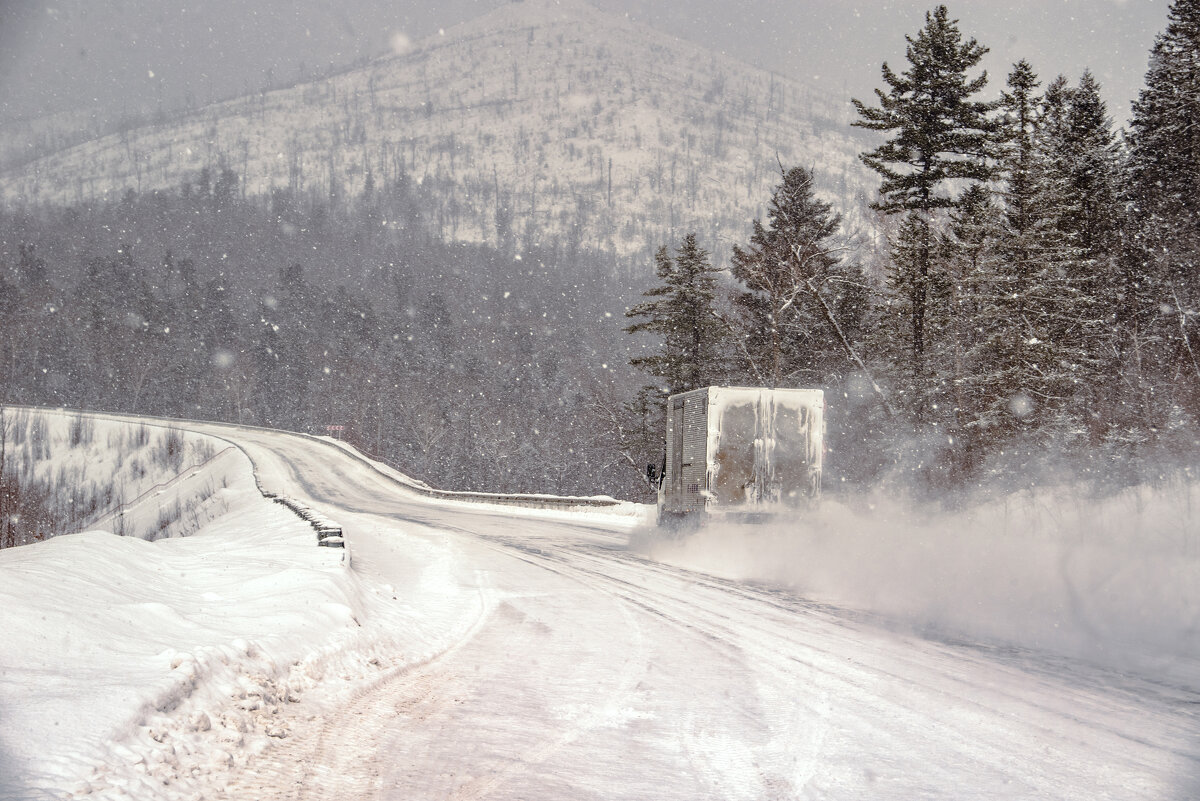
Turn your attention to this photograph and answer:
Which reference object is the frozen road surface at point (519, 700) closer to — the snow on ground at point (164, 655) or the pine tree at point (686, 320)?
the snow on ground at point (164, 655)

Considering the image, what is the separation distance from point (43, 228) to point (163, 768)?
8723 inches

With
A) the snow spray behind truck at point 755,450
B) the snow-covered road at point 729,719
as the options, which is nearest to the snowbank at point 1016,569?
the snow spray behind truck at point 755,450

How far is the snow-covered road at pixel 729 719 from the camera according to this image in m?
4.26

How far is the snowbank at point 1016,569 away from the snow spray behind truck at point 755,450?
0.49 meters

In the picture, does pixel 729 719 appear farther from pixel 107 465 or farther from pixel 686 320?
pixel 107 465

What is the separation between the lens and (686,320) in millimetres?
43094

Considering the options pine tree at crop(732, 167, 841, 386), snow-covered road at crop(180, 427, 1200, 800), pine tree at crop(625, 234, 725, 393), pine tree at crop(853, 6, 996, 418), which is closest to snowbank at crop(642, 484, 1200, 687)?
snow-covered road at crop(180, 427, 1200, 800)

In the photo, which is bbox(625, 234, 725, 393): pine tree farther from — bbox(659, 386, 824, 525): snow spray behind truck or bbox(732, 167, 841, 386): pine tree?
bbox(659, 386, 824, 525): snow spray behind truck

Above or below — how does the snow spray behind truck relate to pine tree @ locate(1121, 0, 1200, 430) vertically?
below

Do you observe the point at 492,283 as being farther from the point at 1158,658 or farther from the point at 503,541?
the point at 1158,658

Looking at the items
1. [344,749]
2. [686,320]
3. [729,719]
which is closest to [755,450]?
[729,719]

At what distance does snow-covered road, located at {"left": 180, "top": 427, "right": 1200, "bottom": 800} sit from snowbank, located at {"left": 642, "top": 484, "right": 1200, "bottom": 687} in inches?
34.8

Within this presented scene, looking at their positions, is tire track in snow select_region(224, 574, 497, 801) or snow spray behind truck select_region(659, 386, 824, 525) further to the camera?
snow spray behind truck select_region(659, 386, 824, 525)

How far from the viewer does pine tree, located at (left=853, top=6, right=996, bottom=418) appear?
93.3 feet
